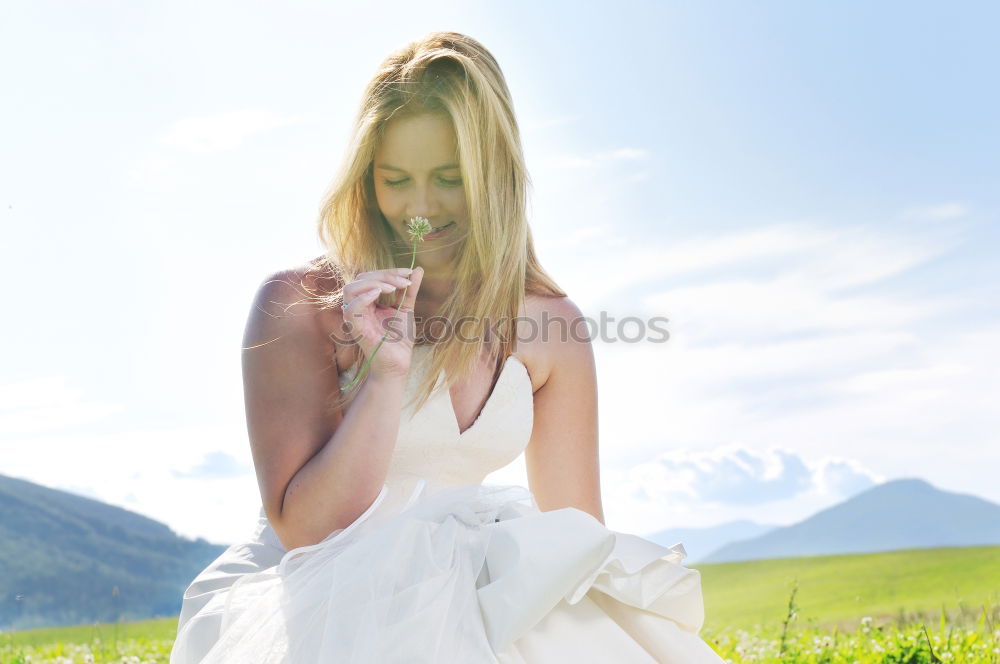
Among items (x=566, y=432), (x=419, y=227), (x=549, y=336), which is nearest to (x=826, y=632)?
(x=566, y=432)

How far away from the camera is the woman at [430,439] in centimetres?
225

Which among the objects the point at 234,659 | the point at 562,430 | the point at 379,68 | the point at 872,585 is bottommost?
the point at 872,585

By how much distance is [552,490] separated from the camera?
12.8ft

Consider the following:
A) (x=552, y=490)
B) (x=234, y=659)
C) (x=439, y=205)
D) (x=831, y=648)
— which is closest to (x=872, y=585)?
(x=831, y=648)

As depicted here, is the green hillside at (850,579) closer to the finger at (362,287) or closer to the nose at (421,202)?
the nose at (421,202)

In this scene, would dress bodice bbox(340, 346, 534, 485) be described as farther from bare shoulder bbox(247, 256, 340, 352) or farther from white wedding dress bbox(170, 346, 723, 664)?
white wedding dress bbox(170, 346, 723, 664)

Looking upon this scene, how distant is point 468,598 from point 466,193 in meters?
1.77

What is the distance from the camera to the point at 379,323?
3.16 metres

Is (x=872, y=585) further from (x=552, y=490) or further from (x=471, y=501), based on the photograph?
(x=471, y=501)

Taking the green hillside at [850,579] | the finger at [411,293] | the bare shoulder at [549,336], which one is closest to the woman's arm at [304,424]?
the finger at [411,293]

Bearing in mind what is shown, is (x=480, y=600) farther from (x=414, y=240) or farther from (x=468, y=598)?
(x=414, y=240)

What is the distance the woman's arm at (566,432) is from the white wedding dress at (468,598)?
1248 millimetres

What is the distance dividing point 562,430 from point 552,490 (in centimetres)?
26

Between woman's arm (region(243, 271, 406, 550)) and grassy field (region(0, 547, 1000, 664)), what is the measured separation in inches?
104
